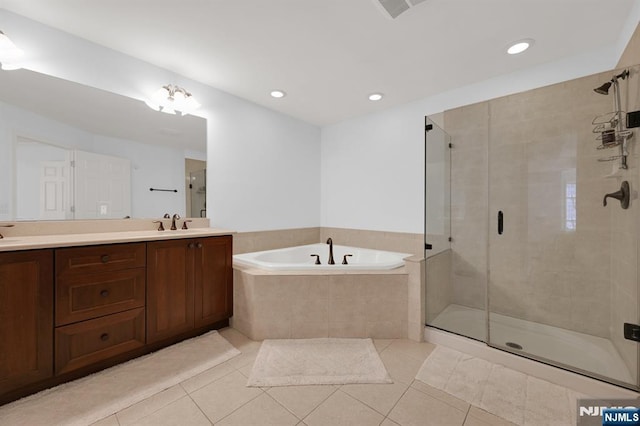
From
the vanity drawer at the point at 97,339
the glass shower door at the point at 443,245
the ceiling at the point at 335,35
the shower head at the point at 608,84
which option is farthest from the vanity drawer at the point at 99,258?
the shower head at the point at 608,84

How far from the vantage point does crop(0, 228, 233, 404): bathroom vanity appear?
4.41ft

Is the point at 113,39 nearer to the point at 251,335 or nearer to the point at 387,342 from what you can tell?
the point at 251,335

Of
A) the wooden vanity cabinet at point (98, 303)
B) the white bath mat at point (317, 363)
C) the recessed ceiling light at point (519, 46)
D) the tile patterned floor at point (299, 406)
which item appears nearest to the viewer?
the tile patterned floor at point (299, 406)

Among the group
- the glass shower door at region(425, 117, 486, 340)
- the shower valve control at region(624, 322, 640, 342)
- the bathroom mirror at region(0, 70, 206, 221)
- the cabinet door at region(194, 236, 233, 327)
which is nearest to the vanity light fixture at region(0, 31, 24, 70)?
the bathroom mirror at region(0, 70, 206, 221)

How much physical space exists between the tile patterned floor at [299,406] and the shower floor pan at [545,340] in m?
0.75

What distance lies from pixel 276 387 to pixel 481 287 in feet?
7.09

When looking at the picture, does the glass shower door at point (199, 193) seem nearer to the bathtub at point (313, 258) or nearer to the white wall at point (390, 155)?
the bathtub at point (313, 258)

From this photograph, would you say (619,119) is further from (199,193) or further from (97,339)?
(97,339)

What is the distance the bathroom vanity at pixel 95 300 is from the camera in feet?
4.41

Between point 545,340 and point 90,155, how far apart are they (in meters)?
3.85

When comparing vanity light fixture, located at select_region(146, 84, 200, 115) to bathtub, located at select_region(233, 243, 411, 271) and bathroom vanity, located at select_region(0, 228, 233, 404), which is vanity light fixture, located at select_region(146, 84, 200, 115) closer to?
bathroom vanity, located at select_region(0, 228, 233, 404)

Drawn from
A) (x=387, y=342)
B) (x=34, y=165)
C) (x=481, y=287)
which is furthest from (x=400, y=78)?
(x=34, y=165)

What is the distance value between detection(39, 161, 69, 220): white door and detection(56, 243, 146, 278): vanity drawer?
54 centimetres

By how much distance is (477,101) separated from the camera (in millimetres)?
2492
